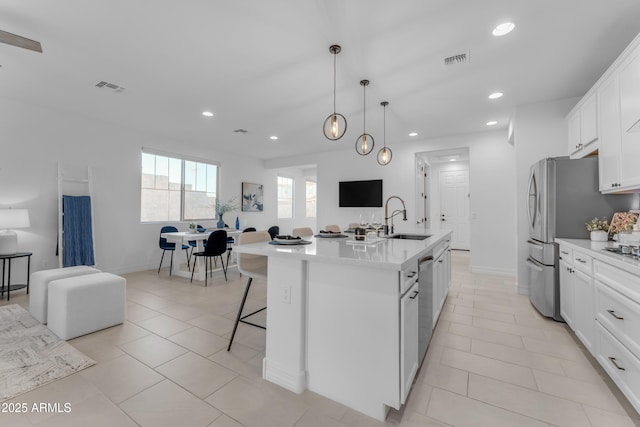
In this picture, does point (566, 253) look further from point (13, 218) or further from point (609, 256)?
point (13, 218)

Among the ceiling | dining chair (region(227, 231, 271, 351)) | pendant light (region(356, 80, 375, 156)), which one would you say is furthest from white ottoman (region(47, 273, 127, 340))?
pendant light (region(356, 80, 375, 156))

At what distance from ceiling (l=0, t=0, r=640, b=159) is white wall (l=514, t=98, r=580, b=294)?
228 millimetres

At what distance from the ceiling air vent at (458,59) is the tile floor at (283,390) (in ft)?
8.67

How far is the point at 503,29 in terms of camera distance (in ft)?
7.57

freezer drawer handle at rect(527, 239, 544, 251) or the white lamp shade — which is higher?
the white lamp shade

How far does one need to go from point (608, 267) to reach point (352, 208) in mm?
4957

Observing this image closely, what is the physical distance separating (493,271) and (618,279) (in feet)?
11.8

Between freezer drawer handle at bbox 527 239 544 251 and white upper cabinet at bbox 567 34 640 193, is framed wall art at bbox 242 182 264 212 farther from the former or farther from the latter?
white upper cabinet at bbox 567 34 640 193

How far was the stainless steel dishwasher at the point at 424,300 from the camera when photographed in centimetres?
192

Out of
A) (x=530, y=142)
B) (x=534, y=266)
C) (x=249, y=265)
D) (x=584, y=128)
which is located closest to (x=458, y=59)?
(x=584, y=128)

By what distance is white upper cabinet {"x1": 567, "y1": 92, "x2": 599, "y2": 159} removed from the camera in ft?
9.14

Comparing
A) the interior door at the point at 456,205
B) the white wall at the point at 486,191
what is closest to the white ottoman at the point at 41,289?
the white wall at the point at 486,191

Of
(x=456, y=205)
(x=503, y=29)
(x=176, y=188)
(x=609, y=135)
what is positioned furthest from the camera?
(x=456, y=205)

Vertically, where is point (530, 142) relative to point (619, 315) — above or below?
above
